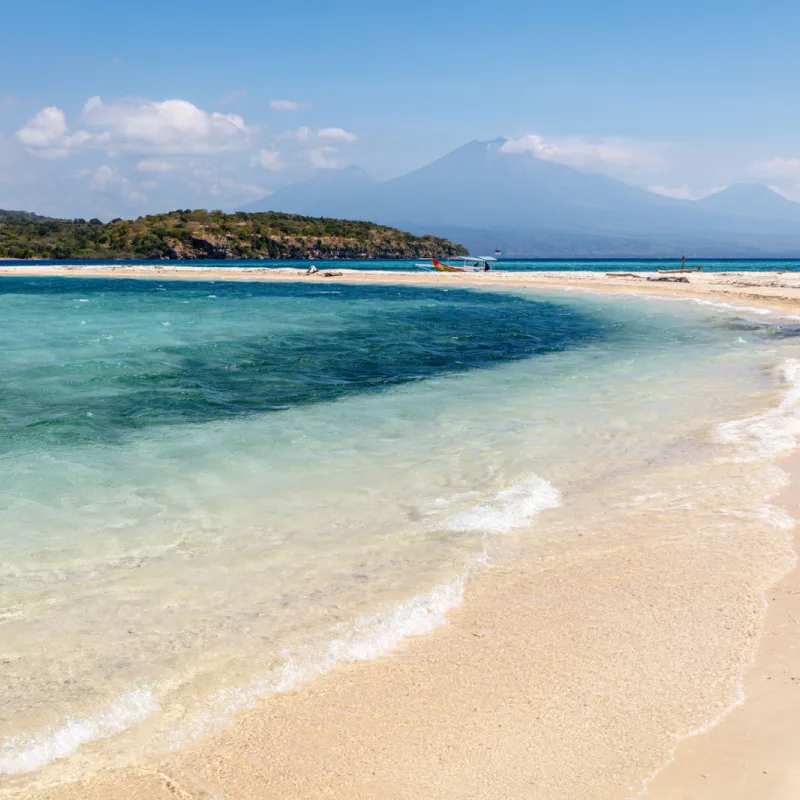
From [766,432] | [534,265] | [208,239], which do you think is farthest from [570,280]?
[208,239]

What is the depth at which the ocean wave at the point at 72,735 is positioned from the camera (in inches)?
141

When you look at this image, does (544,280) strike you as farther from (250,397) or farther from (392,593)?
(392,593)

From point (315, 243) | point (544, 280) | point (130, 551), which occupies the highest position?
point (315, 243)

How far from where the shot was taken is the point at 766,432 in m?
10.6

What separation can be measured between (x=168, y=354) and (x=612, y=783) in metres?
19.5

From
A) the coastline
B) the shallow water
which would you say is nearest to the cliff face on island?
the shallow water

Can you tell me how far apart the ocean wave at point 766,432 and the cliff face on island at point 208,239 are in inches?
5941

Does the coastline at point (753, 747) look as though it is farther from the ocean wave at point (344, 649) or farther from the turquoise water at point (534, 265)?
the turquoise water at point (534, 265)

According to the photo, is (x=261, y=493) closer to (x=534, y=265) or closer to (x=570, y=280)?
(x=570, y=280)

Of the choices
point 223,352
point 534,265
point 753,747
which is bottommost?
point 753,747

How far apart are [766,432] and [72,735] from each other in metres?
9.98

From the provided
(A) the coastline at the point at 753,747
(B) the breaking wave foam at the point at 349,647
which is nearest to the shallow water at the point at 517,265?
(B) the breaking wave foam at the point at 349,647

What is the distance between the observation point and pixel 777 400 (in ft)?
43.3

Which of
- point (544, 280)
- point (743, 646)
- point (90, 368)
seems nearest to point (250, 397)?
point (90, 368)
